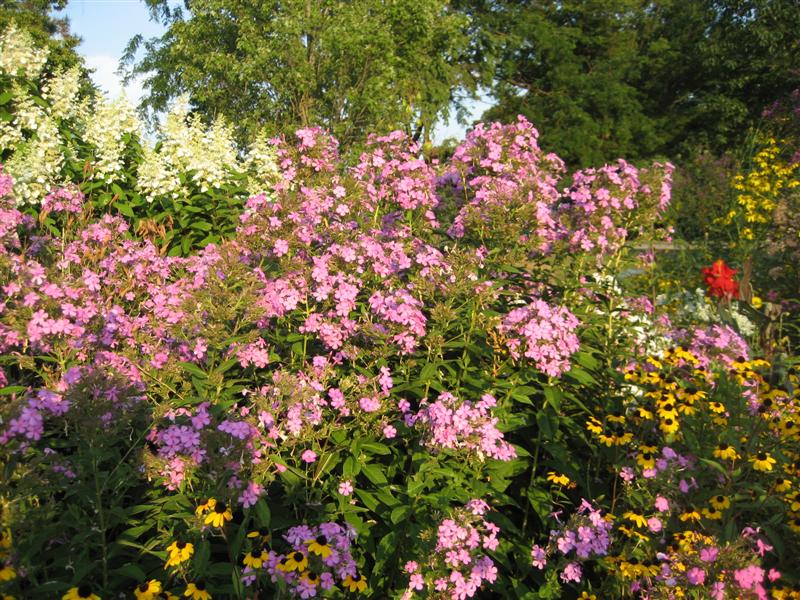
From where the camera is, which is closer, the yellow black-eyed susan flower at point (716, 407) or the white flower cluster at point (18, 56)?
the yellow black-eyed susan flower at point (716, 407)

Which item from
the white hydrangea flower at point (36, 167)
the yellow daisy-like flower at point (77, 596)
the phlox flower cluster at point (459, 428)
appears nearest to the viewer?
the yellow daisy-like flower at point (77, 596)

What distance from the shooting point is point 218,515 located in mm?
2357

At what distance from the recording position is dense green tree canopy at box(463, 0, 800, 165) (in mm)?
29094

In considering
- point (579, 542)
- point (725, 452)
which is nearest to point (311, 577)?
point (579, 542)

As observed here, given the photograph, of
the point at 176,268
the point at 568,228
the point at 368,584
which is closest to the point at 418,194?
the point at 568,228

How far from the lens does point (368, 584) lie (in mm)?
2879

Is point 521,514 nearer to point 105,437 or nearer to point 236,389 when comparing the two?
point 236,389

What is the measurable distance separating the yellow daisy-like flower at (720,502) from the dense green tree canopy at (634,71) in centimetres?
2686

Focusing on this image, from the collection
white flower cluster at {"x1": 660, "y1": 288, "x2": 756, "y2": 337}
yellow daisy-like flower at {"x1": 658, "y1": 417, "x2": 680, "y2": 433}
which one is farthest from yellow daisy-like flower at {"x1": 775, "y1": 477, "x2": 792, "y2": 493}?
white flower cluster at {"x1": 660, "y1": 288, "x2": 756, "y2": 337}

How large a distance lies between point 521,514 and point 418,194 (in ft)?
7.08

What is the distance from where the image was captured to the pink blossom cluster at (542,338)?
129 inches

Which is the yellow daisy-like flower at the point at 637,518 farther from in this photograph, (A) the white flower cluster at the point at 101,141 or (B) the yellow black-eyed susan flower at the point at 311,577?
(A) the white flower cluster at the point at 101,141

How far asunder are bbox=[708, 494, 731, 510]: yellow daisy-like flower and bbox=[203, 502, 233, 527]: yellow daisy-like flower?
2.07 metres

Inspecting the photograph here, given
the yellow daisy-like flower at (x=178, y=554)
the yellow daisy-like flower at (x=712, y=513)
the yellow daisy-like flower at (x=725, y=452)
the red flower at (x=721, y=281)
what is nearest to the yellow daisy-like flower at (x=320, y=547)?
the yellow daisy-like flower at (x=178, y=554)
